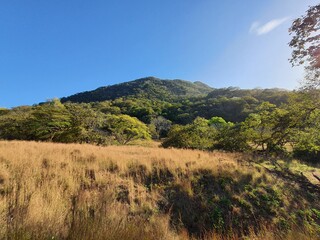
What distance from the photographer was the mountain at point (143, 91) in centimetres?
10819

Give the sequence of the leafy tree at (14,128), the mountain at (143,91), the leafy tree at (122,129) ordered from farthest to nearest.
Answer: the mountain at (143,91)
the leafy tree at (122,129)
the leafy tree at (14,128)

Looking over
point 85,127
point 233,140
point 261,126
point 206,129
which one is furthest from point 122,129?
point 261,126

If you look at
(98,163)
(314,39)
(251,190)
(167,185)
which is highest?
(314,39)

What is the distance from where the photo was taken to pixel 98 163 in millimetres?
8062

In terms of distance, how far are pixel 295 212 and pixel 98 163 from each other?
6938mm

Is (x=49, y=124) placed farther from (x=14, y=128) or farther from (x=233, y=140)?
(x=233, y=140)

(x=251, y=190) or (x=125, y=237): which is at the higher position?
(x=125, y=237)

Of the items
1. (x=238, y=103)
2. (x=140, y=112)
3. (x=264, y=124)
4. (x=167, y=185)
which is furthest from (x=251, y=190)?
(x=238, y=103)

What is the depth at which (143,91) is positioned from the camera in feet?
405

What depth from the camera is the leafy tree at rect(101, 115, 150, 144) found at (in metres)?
27.8

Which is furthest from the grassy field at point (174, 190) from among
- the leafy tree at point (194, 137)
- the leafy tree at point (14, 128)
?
the leafy tree at point (14, 128)

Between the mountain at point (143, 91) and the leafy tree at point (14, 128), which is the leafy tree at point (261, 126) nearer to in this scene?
the leafy tree at point (14, 128)

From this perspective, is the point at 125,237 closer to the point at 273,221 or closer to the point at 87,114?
the point at 273,221

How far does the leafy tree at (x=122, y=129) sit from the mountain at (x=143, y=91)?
7550 cm
